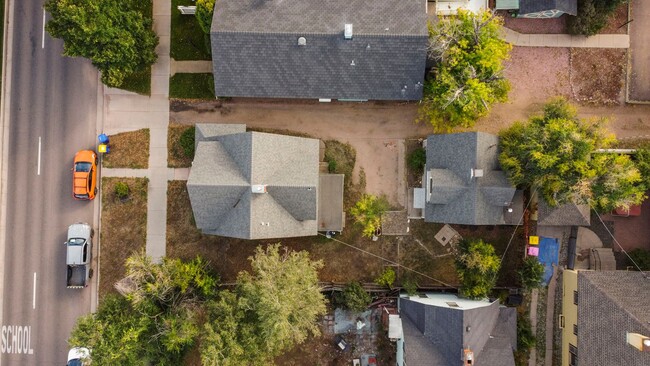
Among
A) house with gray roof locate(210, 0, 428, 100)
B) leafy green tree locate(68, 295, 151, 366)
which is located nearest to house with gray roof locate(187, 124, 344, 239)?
house with gray roof locate(210, 0, 428, 100)

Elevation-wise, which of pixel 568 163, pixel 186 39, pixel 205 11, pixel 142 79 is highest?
pixel 205 11

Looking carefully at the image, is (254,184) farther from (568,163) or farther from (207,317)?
(568,163)

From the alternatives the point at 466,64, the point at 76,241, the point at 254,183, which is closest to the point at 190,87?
the point at 254,183

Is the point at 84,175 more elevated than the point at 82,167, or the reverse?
the point at 82,167

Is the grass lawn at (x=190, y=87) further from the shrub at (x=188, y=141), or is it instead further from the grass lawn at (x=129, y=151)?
the grass lawn at (x=129, y=151)

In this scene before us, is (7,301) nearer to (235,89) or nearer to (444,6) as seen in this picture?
(235,89)

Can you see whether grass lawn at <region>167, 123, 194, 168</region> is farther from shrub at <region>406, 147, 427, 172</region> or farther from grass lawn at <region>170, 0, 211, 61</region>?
shrub at <region>406, 147, 427, 172</region>
